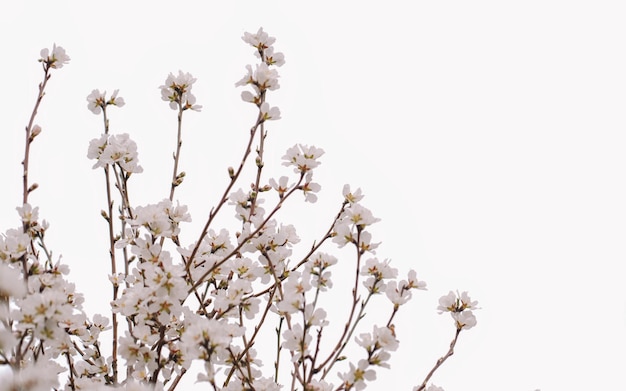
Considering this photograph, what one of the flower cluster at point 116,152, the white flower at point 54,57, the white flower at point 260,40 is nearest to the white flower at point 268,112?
the white flower at point 260,40

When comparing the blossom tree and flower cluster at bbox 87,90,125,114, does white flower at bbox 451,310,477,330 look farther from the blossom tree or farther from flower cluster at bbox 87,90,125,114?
flower cluster at bbox 87,90,125,114

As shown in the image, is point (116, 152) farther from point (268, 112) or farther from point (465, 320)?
point (465, 320)

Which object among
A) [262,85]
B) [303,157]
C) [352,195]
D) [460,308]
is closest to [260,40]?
[262,85]

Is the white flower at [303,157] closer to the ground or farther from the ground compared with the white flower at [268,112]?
closer to the ground

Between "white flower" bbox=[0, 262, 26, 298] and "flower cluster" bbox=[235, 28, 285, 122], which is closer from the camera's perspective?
"white flower" bbox=[0, 262, 26, 298]

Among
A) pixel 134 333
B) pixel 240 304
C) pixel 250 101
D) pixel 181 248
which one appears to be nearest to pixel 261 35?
pixel 250 101

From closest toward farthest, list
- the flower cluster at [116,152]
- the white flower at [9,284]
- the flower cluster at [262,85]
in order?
the white flower at [9,284] → the flower cluster at [262,85] → the flower cluster at [116,152]

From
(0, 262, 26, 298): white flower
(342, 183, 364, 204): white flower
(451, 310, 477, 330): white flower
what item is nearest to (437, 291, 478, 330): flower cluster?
(451, 310, 477, 330): white flower

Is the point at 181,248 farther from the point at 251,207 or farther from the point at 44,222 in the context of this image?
the point at 44,222

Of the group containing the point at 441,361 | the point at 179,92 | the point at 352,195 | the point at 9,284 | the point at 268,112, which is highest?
the point at 179,92

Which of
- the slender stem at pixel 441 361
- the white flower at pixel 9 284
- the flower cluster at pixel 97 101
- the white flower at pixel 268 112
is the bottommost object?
the white flower at pixel 9 284

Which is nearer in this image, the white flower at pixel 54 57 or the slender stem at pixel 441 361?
the slender stem at pixel 441 361

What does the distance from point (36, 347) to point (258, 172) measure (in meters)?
0.72

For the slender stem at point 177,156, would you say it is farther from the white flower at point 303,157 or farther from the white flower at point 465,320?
the white flower at point 465,320
